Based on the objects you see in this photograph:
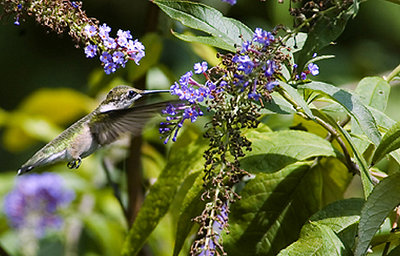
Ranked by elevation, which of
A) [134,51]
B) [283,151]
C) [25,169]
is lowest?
[25,169]

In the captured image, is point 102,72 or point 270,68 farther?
point 102,72

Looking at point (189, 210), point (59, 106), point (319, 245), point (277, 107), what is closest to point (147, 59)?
point (189, 210)

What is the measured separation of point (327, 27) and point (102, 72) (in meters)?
1.44

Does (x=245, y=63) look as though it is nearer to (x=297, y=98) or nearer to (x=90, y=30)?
(x=297, y=98)

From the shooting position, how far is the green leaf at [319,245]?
1.26 m

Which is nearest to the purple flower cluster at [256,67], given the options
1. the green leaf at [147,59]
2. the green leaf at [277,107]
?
the green leaf at [277,107]

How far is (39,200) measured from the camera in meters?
3.23

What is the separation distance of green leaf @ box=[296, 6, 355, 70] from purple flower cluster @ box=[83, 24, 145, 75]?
479 mm

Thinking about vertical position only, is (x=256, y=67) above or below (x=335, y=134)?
above

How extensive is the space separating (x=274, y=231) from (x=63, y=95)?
91.5 inches

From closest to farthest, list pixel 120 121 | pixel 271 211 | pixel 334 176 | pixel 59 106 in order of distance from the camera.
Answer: pixel 271 211 < pixel 334 176 < pixel 120 121 < pixel 59 106

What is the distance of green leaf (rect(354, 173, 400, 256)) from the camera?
47.2 inches

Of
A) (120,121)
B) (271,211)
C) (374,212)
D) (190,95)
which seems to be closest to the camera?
(374,212)

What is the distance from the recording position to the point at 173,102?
1480mm
